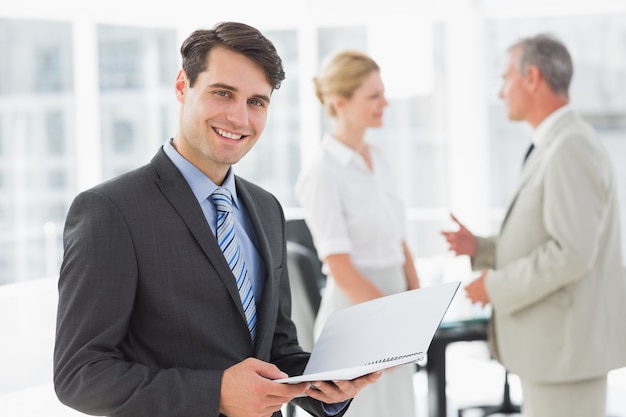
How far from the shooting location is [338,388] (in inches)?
59.3

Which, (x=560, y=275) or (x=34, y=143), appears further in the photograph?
(x=34, y=143)

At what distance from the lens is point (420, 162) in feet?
22.7

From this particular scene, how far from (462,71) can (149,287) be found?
18.2ft

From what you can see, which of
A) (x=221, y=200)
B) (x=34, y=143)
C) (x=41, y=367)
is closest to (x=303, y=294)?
(x=221, y=200)

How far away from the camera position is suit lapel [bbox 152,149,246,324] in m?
1.50

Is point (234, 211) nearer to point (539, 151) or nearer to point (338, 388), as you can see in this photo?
point (338, 388)

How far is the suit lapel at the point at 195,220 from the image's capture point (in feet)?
4.91

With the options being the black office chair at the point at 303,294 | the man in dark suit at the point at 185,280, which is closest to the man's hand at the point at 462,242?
the black office chair at the point at 303,294

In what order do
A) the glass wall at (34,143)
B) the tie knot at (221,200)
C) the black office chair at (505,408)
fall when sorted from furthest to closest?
the glass wall at (34,143) < the black office chair at (505,408) < the tie knot at (221,200)

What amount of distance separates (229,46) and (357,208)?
A: 1420mm

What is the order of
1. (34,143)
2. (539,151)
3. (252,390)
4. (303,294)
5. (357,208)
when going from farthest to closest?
(34,143)
(303,294)
(357,208)
(539,151)
(252,390)

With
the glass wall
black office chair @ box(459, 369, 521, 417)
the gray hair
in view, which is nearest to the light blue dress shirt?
the gray hair

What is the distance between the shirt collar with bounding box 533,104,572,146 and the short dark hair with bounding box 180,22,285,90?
1445 millimetres

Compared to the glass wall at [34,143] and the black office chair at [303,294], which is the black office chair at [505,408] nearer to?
the black office chair at [303,294]
